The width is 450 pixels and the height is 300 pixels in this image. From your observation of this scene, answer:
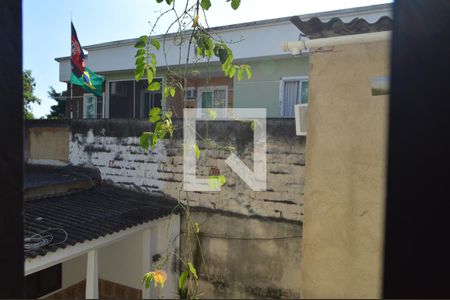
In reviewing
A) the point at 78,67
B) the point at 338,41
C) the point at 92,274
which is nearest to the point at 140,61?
the point at 338,41

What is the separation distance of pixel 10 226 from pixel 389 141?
30.2 inches

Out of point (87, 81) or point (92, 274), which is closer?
point (92, 274)

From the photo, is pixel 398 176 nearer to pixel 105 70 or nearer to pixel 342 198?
pixel 342 198

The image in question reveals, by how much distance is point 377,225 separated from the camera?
2.65 metres

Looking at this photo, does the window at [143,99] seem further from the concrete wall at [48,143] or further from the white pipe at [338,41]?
the white pipe at [338,41]

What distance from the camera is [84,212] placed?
6.29m

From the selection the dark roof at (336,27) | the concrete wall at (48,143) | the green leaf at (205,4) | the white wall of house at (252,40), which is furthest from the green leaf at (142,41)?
the concrete wall at (48,143)

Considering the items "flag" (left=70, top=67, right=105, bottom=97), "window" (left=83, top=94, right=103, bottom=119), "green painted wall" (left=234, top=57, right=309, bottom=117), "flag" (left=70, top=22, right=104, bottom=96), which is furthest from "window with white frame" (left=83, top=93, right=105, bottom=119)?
"green painted wall" (left=234, top=57, right=309, bottom=117)

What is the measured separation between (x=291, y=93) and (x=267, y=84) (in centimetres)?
73

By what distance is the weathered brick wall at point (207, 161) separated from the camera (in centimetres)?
597

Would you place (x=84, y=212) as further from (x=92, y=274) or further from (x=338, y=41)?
(x=338, y=41)

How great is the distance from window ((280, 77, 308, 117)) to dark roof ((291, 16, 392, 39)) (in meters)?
5.60

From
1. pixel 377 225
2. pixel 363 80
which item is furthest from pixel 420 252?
pixel 363 80

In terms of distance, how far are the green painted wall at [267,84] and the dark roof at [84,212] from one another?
3884 mm
